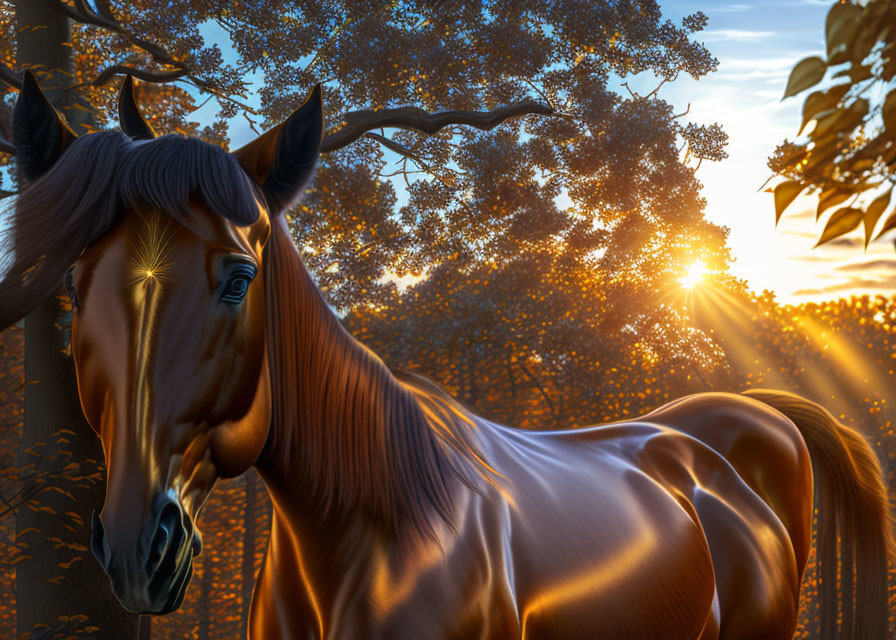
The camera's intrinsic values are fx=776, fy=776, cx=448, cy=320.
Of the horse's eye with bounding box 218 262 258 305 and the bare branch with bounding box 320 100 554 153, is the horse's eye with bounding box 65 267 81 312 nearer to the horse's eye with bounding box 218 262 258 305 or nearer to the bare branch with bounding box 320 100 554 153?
the horse's eye with bounding box 218 262 258 305

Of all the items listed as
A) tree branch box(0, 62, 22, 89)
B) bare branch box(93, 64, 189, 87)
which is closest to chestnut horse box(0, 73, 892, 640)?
tree branch box(0, 62, 22, 89)

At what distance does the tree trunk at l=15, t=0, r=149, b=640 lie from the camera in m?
5.57

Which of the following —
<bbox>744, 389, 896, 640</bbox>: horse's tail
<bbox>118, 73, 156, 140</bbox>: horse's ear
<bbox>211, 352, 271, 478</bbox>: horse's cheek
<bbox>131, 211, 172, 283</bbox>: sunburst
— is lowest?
<bbox>744, 389, 896, 640</bbox>: horse's tail

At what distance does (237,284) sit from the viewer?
1888 mm

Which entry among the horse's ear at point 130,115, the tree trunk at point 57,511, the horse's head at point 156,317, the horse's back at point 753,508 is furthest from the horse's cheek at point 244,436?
the tree trunk at point 57,511

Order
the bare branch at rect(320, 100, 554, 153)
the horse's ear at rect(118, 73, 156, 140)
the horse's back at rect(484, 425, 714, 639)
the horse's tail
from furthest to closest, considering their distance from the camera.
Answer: the bare branch at rect(320, 100, 554, 153) < the horse's tail < the horse's ear at rect(118, 73, 156, 140) < the horse's back at rect(484, 425, 714, 639)

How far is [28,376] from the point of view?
5938 millimetres

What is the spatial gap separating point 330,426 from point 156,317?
0.61 meters

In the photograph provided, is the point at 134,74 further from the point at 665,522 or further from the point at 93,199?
the point at 665,522

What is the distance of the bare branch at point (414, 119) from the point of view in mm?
7064

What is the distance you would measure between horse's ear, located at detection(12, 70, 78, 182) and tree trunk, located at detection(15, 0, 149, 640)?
3738mm

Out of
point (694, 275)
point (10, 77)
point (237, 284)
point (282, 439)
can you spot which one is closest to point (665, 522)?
point (282, 439)

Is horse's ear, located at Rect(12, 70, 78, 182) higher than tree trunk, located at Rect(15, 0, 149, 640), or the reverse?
horse's ear, located at Rect(12, 70, 78, 182)

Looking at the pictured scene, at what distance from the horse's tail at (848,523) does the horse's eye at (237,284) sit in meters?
3.71
